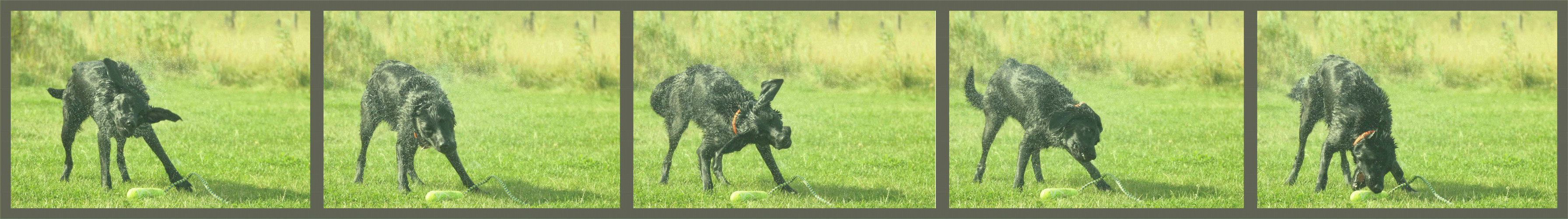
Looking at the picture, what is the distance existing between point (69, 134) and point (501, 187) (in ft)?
11.5

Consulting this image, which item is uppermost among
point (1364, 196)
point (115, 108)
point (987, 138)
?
point (115, 108)

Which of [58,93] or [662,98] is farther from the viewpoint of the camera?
[58,93]

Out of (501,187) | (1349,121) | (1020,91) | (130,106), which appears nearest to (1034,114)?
(1020,91)

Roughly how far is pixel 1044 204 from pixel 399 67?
184 inches

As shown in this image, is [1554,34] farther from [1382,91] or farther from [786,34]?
[786,34]

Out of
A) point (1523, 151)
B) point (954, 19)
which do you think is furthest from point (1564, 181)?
point (954, 19)

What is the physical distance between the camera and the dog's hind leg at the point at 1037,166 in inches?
333

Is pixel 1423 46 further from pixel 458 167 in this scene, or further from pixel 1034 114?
pixel 458 167

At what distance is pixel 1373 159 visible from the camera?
27.3ft

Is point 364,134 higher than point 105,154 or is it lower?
higher

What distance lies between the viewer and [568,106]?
8.87m

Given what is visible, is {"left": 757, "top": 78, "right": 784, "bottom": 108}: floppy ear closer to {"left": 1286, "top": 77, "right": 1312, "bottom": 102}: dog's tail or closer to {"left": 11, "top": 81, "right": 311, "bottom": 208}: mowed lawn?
{"left": 11, "top": 81, "right": 311, "bottom": 208}: mowed lawn

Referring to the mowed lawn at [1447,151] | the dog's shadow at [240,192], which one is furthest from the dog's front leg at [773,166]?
the mowed lawn at [1447,151]

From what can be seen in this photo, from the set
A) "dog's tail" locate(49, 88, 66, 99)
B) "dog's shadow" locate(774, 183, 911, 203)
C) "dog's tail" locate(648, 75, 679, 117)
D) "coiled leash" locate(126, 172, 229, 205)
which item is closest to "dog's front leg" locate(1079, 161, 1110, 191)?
"dog's shadow" locate(774, 183, 911, 203)
